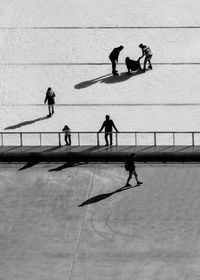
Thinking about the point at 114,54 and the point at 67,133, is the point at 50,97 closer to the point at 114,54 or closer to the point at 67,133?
the point at 67,133

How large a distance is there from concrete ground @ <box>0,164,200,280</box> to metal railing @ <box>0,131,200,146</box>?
1.64 m

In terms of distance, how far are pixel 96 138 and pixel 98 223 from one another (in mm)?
5942

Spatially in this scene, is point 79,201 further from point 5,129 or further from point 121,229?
point 5,129

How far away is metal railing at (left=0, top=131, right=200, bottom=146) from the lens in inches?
1292

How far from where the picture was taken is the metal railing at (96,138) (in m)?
32.8

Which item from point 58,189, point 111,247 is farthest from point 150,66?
point 111,247

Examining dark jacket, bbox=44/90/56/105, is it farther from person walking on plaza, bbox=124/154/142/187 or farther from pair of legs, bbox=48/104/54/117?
person walking on plaza, bbox=124/154/142/187

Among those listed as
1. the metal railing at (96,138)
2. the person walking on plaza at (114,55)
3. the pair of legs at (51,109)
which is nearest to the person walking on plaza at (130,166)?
the metal railing at (96,138)

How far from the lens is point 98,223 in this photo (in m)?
27.7

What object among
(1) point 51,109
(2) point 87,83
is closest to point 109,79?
(2) point 87,83

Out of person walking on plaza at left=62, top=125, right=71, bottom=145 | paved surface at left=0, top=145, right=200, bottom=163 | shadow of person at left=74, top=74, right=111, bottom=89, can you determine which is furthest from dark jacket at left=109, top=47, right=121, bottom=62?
paved surface at left=0, top=145, right=200, bottom=163

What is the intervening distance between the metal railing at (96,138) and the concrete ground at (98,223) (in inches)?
64.6

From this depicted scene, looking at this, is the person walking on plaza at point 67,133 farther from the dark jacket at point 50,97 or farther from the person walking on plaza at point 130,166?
the person walking on plaza at point 130,166

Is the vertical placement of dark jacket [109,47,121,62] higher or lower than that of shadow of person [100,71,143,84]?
higher
